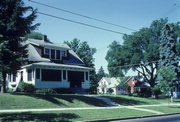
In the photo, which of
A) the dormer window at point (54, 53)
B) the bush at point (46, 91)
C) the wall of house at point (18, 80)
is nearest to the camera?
the bush at point (46, 91)

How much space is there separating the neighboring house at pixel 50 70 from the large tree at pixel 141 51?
1982cm

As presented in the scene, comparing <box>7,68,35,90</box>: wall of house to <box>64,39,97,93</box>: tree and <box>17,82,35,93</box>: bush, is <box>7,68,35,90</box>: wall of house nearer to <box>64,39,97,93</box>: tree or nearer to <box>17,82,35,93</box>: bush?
<box>17,82,35,93</box>: bush

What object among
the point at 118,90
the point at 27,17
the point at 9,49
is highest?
the point at 27,17

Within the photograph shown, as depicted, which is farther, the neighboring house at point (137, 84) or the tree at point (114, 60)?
the neighboring house at point (137, 84)

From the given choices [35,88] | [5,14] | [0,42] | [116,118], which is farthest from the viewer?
[35,88]

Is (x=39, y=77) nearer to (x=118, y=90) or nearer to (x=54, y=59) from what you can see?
(x=54, y=59)

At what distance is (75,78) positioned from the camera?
3388 centimetres

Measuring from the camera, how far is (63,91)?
29828 millimetres

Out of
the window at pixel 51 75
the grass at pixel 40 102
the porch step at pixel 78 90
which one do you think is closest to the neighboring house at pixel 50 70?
the window at pixel 51 75

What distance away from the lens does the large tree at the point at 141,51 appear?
51.4 meters

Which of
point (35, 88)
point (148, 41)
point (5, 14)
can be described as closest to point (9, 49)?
point (5, 14)

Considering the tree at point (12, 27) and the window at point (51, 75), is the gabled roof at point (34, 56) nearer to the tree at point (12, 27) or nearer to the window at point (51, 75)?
the window at point (51, 75)

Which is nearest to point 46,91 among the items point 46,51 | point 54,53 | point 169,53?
point 46,51

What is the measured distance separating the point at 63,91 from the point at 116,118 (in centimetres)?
1550
